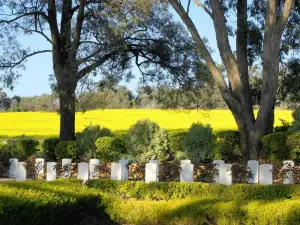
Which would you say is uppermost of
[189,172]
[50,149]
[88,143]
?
[88,143]

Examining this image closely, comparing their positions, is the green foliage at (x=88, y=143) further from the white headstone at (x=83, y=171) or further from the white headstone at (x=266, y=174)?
the white headstone at (x=266, y=174)

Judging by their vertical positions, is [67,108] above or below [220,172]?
above

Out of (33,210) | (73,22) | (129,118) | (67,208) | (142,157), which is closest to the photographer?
(33,210)

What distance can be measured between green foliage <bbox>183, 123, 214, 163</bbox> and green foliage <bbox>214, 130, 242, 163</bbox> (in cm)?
32

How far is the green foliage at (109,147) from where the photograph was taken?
680 inches

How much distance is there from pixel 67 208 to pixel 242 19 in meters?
12.9

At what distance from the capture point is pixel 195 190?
31.9ft

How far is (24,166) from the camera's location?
38.6ft

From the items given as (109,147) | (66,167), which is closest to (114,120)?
(109,147)

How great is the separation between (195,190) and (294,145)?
6936mm

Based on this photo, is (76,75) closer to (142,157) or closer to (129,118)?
(142,157)

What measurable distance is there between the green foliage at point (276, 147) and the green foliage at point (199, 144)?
6.82ft

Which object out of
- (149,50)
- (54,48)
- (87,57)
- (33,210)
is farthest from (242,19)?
(33,210)

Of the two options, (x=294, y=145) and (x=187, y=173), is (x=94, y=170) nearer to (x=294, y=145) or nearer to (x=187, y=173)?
(x=187, y=173)
